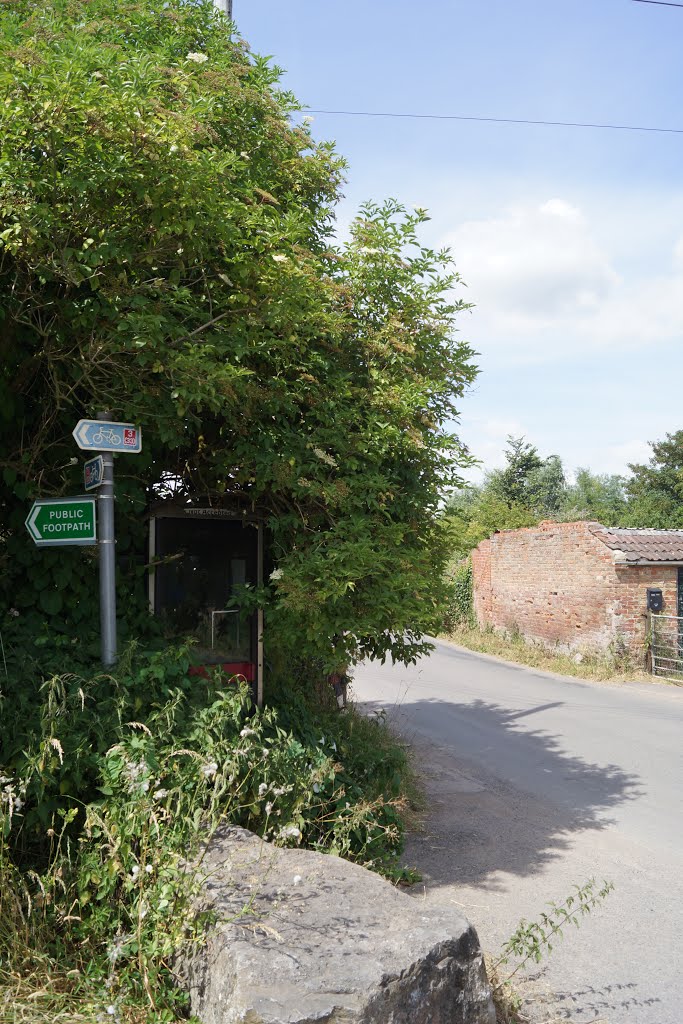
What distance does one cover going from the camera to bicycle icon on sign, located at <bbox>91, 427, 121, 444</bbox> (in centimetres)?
478

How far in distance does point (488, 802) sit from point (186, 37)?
7.64 metres

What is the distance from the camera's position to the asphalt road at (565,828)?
179 inches

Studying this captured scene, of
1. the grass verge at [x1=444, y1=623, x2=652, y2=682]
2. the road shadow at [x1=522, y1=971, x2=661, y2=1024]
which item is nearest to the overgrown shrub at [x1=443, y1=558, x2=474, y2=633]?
the grass verge at [x1=444, y1=623, x2=652, y2=682]

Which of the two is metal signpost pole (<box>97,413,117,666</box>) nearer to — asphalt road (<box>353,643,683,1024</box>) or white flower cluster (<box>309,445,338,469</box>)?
white flower cluster (<box>309,445,338,469</box>)

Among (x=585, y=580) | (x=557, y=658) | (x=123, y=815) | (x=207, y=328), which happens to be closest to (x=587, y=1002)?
(x=123, y=815)

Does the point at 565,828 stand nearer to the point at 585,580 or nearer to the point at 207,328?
the point at 207,328

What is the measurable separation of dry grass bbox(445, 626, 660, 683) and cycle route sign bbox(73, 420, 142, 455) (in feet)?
45.5

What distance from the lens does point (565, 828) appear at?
728cm

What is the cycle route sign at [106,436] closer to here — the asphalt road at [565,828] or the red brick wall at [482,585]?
the asphalt road at [565,828]

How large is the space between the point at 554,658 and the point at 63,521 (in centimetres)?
1611

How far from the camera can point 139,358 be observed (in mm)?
4996

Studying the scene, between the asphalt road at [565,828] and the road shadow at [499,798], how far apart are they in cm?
2

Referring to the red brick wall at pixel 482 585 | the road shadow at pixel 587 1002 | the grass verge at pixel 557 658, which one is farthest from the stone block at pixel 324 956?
the red brick wall at pixel 482 585

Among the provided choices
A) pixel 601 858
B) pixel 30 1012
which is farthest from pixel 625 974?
pixel 30 1012
